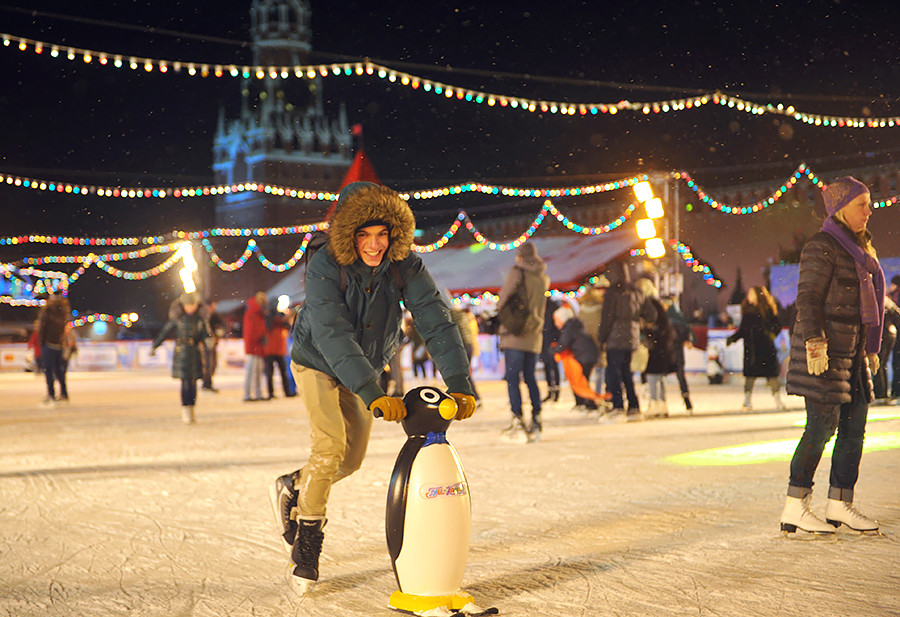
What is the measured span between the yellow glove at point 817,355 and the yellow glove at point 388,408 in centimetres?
188

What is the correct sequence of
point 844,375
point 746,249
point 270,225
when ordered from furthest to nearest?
point 270,225 < point 746,249 < point 844,375

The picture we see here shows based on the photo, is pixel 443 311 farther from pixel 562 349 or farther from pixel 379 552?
pixel 562 349

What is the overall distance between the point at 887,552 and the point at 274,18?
74644mm

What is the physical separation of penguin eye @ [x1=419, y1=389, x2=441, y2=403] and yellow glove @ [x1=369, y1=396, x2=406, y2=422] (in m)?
0.08

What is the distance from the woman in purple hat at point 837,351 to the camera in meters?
4.07

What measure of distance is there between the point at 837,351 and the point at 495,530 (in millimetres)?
1612

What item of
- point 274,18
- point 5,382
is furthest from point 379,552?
point 274,18

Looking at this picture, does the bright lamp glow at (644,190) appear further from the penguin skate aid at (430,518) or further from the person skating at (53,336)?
the penguin skate aid at (430,518)

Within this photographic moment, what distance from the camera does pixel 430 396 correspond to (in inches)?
120

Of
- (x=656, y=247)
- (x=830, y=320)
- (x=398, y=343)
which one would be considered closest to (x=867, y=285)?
(x=830, y=320)

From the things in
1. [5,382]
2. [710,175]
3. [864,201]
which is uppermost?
[710,175]

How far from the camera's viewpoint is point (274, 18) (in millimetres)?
73500

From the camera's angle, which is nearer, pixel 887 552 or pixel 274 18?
pixel 887 552

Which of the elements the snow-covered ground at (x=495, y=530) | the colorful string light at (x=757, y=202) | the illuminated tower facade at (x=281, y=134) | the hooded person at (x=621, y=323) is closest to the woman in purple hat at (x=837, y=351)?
the snow-covered ground at (x=495, y=530)
